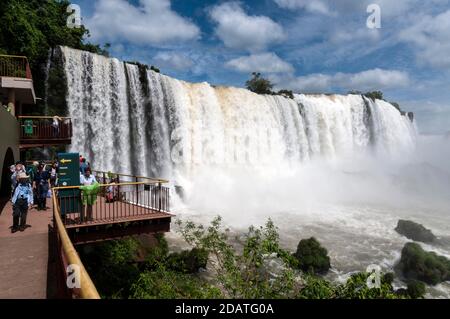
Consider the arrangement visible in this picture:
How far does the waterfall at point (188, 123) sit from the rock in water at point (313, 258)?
15.4 meters

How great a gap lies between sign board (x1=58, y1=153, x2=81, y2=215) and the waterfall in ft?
52.0

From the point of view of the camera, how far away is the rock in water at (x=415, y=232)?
23.1m

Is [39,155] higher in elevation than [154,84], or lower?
lower

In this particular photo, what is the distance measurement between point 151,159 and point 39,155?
27.8 feet

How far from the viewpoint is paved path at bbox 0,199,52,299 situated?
6.14 metres

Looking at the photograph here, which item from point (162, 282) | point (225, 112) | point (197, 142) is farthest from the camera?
point (225, 112)

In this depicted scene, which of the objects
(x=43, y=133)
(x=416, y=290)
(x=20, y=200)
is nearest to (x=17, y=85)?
(x=43, y=133)

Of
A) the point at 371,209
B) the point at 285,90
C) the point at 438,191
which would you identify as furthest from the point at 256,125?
the point at 438,191

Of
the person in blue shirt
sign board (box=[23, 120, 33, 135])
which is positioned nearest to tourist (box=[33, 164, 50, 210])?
the person in blue shirt

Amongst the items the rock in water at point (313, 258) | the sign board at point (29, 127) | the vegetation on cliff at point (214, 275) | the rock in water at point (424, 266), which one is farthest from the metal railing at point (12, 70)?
the rock in water at point (424, 266)

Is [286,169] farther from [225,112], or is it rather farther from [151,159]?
[151,159]

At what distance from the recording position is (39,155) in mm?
24938
